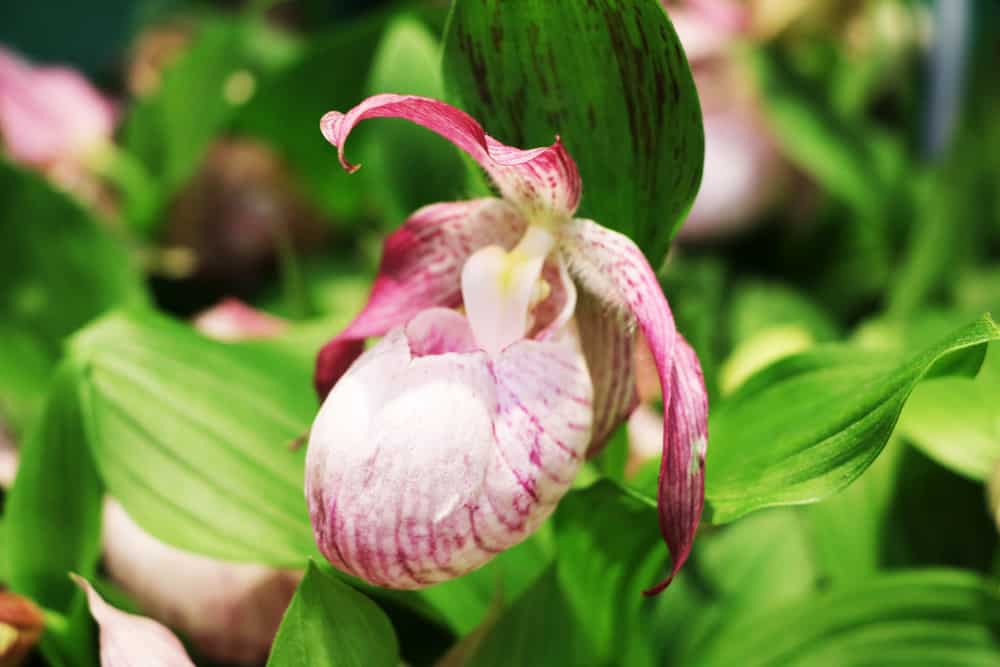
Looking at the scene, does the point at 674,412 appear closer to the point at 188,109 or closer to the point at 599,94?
the point at 599,94

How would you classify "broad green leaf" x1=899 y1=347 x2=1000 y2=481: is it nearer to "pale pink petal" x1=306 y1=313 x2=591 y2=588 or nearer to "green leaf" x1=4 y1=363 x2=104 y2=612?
"pale pink petal" x1=306 y1=313 x2=591 y2=588

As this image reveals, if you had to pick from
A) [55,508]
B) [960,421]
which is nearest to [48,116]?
[55,508]

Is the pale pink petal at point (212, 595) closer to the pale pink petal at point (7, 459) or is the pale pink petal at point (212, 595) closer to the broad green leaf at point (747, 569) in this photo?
the pale pink petal at point (7, 459)

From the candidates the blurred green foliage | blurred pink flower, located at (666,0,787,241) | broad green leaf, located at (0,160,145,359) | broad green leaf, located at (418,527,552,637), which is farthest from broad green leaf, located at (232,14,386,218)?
broad green leaf, located at (418,527,552,637)

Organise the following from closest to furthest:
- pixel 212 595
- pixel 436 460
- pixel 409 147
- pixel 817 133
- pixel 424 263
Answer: pixel 436 460 → pixel 424 263 → pixel 212 595 → pixel 409 147 → pixel 817 133

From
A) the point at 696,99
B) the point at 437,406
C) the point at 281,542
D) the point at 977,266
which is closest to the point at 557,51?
the point at 696,99
